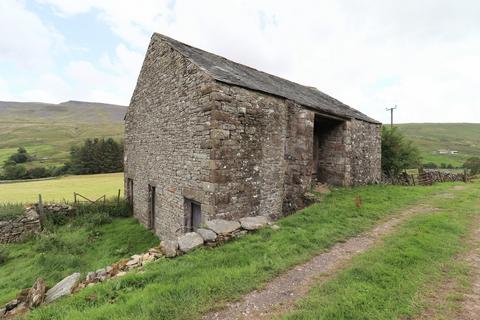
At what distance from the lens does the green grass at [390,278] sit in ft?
11.2

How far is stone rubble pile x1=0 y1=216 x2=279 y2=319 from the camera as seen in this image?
451 centimetres

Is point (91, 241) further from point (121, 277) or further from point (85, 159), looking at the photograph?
point (85, 159)

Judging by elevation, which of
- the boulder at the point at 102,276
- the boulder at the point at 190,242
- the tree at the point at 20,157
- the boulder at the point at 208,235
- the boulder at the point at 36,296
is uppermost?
the tree at the point at 20,157

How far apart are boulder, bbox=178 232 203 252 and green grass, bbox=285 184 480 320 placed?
108 inches

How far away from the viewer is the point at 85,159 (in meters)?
38.1

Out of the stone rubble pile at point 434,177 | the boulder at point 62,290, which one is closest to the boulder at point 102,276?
the boulder at point 62,290

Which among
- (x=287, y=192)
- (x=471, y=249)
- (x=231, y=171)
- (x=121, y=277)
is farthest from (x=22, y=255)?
(x=471, y=249)

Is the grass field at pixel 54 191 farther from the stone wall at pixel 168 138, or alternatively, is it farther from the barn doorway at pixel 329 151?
the barn doorway at pixel 329 151

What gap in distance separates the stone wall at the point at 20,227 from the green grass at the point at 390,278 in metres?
15.0

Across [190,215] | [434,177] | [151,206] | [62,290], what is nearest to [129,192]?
[151,206]

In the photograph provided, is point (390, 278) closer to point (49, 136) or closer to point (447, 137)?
point (49, 136)

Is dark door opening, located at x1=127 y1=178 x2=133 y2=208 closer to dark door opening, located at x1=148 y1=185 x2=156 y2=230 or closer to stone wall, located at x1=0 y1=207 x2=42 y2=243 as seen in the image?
dark door opening, located at x1=148 y1=185 x2=156 y2=230

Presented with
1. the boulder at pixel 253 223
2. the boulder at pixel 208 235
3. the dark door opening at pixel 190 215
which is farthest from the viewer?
the dark door opening at pixel 190 215

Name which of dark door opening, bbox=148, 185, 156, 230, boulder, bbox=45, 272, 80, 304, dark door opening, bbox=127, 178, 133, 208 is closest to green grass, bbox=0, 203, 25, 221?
dark door opening, bbox=127, 178, 133, 208
